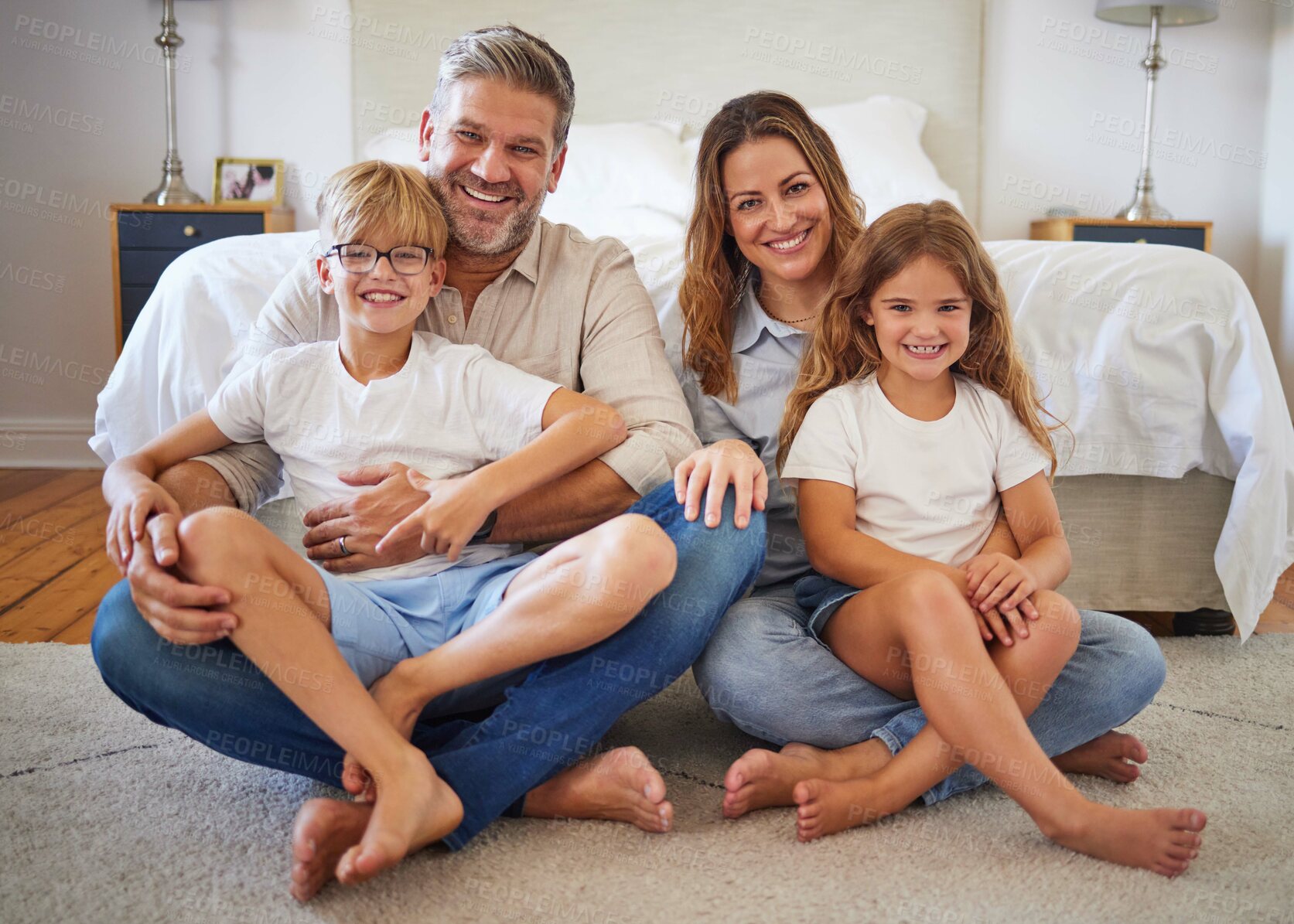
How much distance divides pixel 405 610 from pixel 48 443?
2.92 meters

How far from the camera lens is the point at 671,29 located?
360 centimetres

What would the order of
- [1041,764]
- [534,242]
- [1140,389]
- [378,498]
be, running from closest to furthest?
[1041,764]
[378,498]
[534,242]
[1140,389]

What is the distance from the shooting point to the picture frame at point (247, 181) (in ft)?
11.4

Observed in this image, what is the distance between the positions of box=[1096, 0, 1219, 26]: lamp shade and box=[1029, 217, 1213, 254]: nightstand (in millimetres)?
650

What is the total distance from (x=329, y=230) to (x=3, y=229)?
2756mm

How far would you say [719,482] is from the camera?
3.86ft

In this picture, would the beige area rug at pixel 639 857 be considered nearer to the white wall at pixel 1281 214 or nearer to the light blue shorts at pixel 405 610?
the light blue shorts at pixel 405 610

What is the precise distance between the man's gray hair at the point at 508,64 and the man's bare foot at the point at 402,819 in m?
0.84

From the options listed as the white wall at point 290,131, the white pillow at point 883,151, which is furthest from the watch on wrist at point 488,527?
the white wall at point 290,131

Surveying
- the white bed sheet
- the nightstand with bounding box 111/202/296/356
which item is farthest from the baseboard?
the white bed sheet

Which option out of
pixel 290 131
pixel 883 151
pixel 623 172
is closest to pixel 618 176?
pixel 623 172

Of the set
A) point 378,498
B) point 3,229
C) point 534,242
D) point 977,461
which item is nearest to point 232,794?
point 378,498

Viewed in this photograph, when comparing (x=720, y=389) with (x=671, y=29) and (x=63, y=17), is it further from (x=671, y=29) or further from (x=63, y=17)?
(x=63, y=17)

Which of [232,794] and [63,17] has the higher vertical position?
[63,17]
